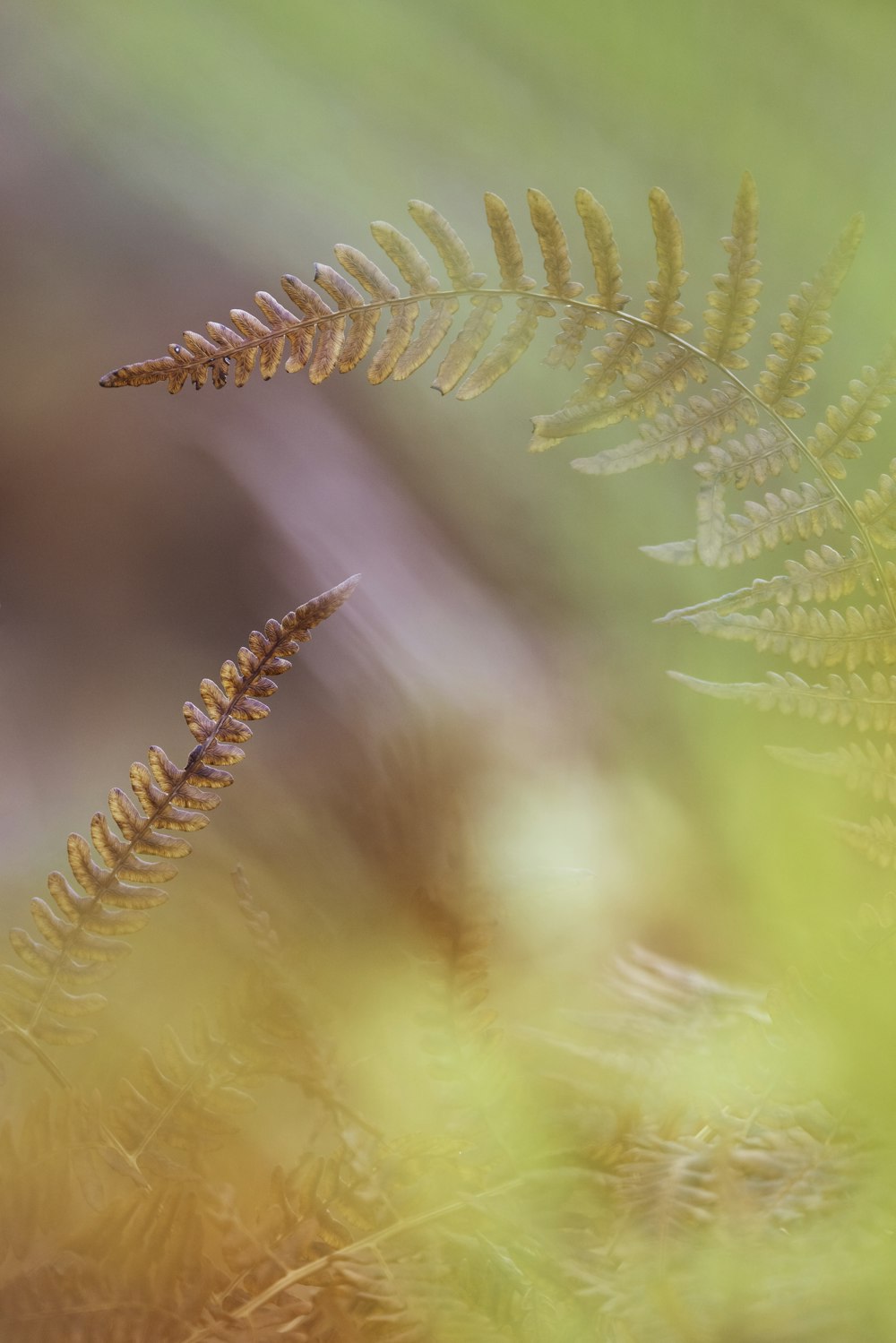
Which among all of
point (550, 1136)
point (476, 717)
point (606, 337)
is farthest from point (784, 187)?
point (550, 1136)

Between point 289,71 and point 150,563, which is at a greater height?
point 289,71

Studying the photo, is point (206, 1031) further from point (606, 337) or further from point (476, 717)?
point (606, 337)

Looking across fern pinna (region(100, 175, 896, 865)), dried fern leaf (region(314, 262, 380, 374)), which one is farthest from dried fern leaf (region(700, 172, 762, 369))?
dried fern leaf (region(314, 262, 380, 374))

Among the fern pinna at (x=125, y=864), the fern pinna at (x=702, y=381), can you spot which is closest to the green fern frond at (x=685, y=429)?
the fern pinna at (x=702, y=381)

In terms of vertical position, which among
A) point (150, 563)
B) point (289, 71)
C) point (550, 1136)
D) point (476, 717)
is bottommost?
point (550, 1136)

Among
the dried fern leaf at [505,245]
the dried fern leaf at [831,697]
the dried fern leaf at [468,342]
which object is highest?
the dried fern leaf at [505,245]

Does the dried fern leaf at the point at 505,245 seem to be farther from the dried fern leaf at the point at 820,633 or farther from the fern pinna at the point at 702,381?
the dried fern leaf at the point at 820,633

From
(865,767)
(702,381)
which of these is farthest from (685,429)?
(865,767)
